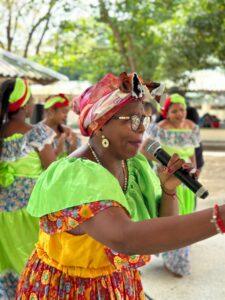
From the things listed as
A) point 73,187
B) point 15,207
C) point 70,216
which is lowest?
point 15,207

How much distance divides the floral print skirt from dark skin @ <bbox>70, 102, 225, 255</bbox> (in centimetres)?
24

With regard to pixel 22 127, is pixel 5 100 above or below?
above

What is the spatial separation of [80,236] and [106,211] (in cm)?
28

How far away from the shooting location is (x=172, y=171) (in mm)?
1951

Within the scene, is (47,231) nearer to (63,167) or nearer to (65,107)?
(63,167)

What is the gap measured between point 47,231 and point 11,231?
2098 millimetres

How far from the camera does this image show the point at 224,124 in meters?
25.0

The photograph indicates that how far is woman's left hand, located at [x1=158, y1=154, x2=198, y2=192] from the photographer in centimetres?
189

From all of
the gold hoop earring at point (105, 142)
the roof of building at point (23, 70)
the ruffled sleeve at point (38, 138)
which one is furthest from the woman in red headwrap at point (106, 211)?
the roof of building at point (23, 70)

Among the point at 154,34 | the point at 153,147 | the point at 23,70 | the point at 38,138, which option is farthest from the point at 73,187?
the point at 154,34

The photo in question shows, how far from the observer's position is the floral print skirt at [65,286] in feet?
6.29

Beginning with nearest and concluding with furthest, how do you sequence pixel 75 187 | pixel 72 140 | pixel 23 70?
1. pixel 75 187
2. pixel 72 140
3. pixel 23 70

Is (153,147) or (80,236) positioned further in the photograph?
(153,147)

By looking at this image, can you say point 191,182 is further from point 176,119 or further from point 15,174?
point 176,119
